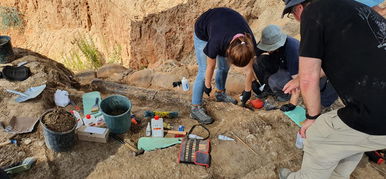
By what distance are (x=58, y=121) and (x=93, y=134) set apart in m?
0.40

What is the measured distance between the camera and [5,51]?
4.53 meters

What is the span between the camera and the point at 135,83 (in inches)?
223

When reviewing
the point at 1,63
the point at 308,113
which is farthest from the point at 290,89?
the point at 1,63

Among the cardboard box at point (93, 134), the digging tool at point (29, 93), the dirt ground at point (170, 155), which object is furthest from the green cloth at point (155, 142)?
the digging tool at point (29, 93)

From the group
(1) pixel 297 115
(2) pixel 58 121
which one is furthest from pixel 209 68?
(2) pixel 58 121

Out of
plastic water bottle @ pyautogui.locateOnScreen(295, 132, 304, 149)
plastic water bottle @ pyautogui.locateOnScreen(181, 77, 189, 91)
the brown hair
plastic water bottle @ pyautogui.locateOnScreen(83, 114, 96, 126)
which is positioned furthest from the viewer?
plastic water bottle @ pyautogui.locateOnScreen(181, 77, 189, 91)

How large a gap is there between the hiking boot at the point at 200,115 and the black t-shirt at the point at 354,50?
185 centimetres

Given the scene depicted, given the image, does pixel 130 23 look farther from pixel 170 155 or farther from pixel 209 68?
pixel 170 155

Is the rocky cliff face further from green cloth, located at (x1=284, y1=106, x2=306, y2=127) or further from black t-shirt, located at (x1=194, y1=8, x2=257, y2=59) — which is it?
black t-shirt, located at (x1=194, y1=8, x2=257, y2=59)

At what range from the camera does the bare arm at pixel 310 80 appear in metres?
1.93

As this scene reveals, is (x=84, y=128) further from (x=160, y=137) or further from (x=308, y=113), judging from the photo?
(x=308, y=113)

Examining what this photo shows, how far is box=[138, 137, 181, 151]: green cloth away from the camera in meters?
3.12

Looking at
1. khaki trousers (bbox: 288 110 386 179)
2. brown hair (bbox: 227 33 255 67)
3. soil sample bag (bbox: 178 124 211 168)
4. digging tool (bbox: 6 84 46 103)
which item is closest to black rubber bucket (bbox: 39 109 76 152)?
digging tool (bbox: 6 84 46 103)

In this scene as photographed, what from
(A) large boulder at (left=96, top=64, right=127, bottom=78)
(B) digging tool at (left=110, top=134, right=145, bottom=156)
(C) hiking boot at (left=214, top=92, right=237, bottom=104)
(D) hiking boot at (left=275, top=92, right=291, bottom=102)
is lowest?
(A) large boulder at (left=96, top=64, right=127, bottom=78)
